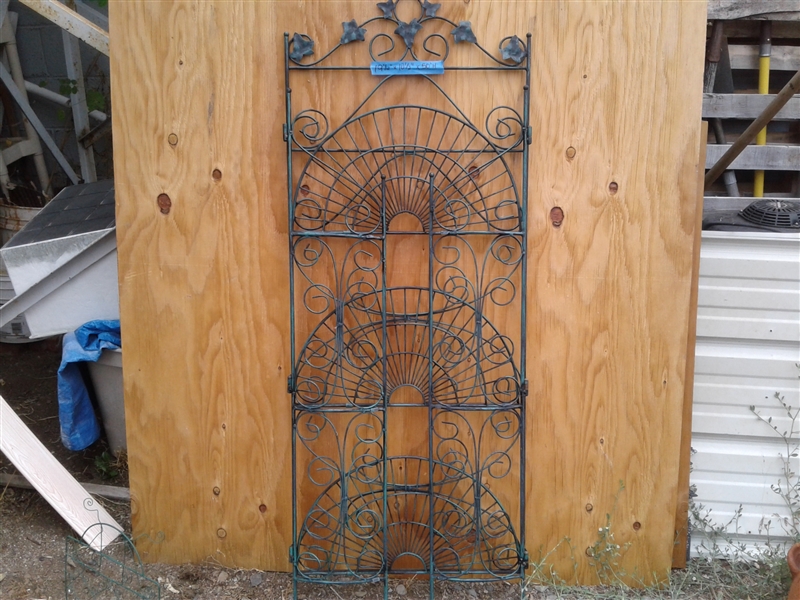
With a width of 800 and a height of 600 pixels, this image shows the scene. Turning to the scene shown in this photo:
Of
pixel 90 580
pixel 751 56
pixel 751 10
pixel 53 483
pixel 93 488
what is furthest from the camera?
pixel 751 56

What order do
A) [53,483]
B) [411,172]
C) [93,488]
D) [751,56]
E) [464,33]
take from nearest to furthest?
[464,33] → [411,172] → [53,483] → [93,488] → [751,56]

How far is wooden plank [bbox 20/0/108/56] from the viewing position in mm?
3111

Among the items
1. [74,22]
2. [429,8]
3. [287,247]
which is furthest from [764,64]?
[74,22]

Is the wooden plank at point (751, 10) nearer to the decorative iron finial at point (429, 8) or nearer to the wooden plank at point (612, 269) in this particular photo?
the wooden plank at point (612, 269)

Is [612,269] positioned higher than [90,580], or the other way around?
[612,269]

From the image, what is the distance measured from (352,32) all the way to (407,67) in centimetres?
22

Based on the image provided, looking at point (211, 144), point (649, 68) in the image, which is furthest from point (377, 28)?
point (649, 68)

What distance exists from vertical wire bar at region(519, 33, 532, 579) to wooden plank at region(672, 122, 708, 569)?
0.63 meters

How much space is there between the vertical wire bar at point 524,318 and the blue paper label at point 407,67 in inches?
12.2

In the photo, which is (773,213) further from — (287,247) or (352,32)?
(287,247)

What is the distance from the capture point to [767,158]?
3451 millimetres

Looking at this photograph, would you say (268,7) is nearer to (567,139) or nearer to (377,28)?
(377,28)

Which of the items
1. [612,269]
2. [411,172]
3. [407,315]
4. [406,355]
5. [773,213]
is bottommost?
[406,355]

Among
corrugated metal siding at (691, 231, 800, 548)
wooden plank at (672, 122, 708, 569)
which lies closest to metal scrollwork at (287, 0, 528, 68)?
wooden plank at (672, 122, 708, 569)
